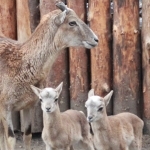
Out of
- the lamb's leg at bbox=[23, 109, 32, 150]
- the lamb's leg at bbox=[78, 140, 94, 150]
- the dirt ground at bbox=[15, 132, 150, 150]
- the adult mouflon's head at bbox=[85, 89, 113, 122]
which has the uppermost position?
the adult mouflon's head at bbox=[85, 89, 113, 122]

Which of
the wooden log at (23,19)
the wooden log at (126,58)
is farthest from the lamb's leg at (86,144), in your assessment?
the wooden log at (23,19)

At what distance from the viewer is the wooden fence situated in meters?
12.3

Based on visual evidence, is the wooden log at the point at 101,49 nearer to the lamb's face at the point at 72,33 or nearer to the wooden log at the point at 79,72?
the wooden log at the point at 79,72

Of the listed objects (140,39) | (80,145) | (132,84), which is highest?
(140,39)

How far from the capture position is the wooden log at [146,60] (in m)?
12.2

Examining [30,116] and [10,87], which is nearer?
[10,87]

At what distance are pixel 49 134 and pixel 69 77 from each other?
2298 millimetres

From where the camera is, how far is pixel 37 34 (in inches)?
436

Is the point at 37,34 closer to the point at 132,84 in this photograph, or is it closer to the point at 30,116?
the point at 30,116

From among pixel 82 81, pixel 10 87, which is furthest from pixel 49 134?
pixel 82 81

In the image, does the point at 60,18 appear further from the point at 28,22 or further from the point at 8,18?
the point at 8,18

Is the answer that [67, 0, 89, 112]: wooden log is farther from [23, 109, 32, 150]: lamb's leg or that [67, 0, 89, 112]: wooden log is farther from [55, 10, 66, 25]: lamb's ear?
[55, 10, 66, 25]: lamb's ear

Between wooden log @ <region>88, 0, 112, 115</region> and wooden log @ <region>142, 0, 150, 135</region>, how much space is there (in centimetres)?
59

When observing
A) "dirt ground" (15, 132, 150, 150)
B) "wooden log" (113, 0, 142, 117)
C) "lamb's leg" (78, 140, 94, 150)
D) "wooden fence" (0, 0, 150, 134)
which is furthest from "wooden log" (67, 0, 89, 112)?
"lamb's leg" (78, 140, 94, 150)
